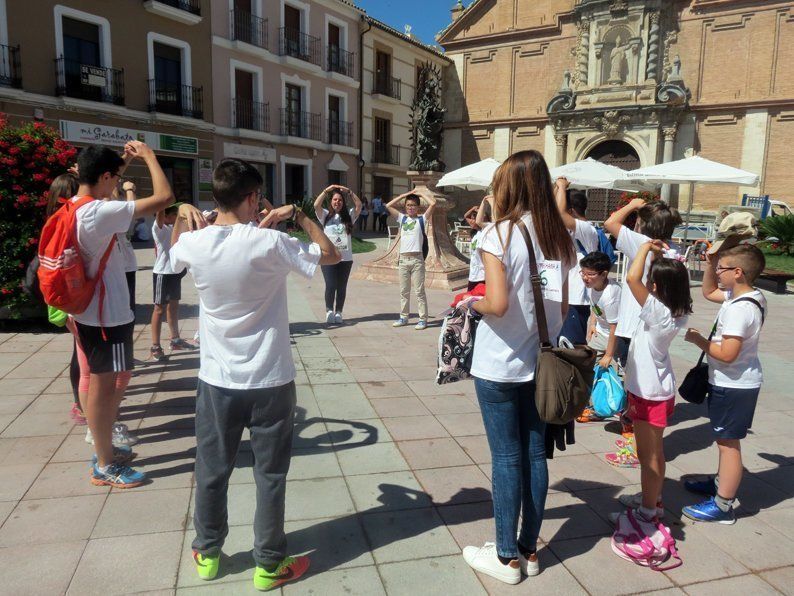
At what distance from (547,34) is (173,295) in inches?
961

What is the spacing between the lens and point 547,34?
25281 millimetres

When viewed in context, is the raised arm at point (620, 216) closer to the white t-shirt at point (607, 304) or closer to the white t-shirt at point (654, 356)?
the white t-shirt at point (654, 356)

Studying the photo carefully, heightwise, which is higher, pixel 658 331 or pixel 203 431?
pixel 658 331

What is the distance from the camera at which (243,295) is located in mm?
2201

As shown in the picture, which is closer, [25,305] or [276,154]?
[25,305]

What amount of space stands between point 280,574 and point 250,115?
22.0 m

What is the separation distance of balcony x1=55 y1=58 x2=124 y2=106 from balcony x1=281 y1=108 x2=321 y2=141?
22.8ft

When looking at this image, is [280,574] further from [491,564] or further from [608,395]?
[608,395]

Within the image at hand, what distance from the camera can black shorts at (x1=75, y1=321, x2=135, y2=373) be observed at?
306 centimetres

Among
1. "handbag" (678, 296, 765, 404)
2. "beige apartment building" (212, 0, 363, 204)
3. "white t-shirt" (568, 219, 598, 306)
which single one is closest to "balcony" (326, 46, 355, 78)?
"beige apartment building" (212, 0, 363, 204)

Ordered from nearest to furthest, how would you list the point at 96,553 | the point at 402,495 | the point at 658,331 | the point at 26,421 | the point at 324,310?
the point at 96,553 → the point at 658,331 → the point at 402,495 → the point at 26,421 → the point at 324,310

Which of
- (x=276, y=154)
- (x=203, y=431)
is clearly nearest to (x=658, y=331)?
(x=203, y=431)

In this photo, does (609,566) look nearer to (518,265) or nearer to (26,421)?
(518,265)

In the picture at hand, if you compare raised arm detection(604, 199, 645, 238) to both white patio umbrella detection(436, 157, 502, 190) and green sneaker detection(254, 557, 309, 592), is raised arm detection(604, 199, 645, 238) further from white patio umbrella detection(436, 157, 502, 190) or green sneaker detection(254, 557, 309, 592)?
white patio umbrella detection(436, 157, 502, 190)
